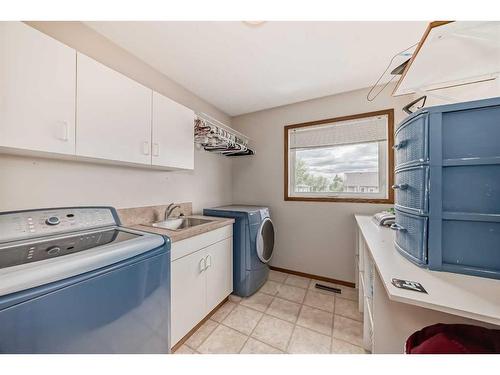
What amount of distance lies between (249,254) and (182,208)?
0.97 m

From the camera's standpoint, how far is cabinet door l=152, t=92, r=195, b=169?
1.54 meters

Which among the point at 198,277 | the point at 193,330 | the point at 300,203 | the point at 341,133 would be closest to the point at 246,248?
the point at 198,277

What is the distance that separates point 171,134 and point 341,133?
2112mm

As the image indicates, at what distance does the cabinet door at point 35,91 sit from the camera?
828mm

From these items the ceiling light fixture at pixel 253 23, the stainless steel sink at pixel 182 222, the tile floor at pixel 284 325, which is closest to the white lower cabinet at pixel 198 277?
the tile floor at pixel 284 325

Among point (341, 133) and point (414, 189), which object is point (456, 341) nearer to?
point (414, 189)

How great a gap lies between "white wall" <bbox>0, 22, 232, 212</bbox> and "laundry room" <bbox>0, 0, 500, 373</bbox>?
0.05 ft

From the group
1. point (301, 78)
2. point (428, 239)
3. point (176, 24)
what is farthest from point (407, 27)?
point (176, 24)

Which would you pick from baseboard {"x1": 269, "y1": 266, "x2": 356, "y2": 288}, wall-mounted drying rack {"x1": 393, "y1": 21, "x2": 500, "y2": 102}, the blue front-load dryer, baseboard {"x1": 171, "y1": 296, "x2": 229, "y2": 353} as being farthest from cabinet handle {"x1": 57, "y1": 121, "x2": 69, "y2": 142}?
baseboard {"x1": 269, "y1": 266, "x2": 356, "y2": 288}

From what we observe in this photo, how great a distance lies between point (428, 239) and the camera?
809 mm

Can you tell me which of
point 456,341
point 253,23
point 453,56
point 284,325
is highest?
point 253,23

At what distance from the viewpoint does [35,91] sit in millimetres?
903

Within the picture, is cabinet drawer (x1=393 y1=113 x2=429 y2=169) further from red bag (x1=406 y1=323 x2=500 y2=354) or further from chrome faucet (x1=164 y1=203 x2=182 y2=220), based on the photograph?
chrome faucet (x1=164 y1=203 x2=182 y2=220)

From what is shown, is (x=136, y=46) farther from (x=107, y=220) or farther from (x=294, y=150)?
(x=294, y=150)
